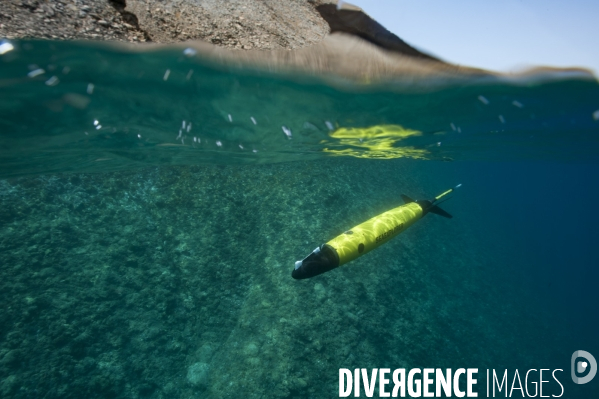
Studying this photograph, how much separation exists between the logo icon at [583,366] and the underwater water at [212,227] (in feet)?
7.04

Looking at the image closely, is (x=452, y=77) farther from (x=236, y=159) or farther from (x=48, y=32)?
(x=236, y=159)

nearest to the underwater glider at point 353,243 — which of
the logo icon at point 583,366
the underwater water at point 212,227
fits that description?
the underwater water at point 212,227

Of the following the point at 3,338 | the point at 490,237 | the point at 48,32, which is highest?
the point at 48,32

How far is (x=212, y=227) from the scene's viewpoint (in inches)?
486

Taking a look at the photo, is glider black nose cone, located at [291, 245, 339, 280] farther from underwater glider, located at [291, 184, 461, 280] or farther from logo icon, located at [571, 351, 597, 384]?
logo icon, located at [571, 351, 597, 384]

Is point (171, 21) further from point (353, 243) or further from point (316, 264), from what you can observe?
point (353, 243)

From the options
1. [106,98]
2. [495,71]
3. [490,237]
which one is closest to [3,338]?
[106,98]

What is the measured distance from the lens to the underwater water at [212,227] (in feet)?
24.2

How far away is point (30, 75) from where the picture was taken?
5.79 m

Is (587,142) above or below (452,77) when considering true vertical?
below

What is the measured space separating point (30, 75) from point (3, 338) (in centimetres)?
768

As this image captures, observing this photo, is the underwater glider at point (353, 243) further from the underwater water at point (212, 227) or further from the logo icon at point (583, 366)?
the logo icon at point (583, 366)

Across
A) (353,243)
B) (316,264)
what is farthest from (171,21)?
(353,243)

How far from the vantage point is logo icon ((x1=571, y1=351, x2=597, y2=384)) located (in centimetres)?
1773
